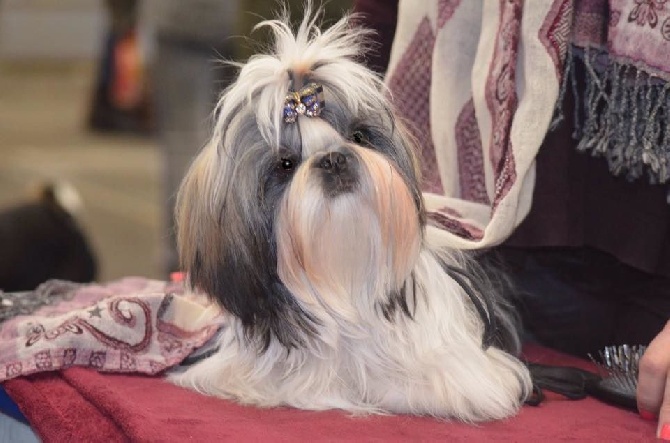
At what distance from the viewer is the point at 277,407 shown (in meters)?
1.79

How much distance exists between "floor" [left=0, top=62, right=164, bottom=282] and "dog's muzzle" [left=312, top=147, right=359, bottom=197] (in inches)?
116

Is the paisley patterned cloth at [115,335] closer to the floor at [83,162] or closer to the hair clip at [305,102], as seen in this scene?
the hair clip at [305,102]

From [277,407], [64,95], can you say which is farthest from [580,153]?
[64,95]

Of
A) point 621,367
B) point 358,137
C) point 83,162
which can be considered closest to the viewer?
point 358,137

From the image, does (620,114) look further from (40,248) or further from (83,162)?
(83,162)

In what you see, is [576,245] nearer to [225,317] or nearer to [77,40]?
[225,317]

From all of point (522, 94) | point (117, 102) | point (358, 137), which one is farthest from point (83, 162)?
point (358, 137)

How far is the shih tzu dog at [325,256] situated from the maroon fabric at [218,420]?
5cm

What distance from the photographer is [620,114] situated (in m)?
1.98

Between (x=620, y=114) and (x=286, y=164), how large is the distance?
599 millimetres

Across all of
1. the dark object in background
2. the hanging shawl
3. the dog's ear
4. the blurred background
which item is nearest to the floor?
the blurred background

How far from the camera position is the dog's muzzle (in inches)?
66.6

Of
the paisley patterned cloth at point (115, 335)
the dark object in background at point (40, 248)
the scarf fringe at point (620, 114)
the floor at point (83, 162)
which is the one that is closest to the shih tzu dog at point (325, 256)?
the paisley patterned cloth at point (115, 335)

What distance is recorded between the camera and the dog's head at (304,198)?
1.70m
